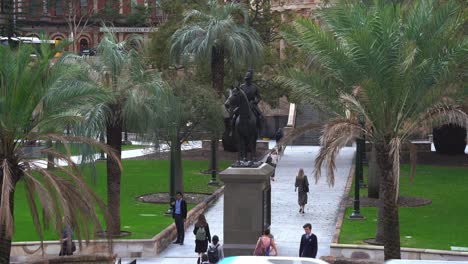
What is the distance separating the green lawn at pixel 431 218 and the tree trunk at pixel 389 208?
3357mm

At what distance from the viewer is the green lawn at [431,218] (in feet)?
72.4

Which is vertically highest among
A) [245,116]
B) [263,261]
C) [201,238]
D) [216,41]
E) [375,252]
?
[216,41]

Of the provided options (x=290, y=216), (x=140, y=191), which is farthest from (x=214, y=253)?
(x=140, y=191)

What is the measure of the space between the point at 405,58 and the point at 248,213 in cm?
549

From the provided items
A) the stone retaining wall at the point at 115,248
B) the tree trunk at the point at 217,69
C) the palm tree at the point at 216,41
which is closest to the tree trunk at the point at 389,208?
the stone retaining wall at the point at 115,248

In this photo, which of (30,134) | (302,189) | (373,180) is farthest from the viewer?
(373,180)

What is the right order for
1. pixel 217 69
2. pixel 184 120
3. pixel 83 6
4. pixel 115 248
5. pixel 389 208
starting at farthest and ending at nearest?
pixel 83 6 < pixel 217 69 < pixel 184 120 < pixel 115 248 < pixel 389 208

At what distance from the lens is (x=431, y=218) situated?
2556 cm

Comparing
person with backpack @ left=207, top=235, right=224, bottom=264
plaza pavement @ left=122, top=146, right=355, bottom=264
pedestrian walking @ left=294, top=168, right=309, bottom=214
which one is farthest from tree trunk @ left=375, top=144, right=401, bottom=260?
pedestrian walking @ left=294, top=168, right=309, bottom=214

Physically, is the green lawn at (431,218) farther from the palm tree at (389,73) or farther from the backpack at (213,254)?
the backpack at (213,254)

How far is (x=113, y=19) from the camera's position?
290 feet

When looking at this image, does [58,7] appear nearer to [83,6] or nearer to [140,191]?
[83,6]

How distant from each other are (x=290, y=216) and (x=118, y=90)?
271 inches

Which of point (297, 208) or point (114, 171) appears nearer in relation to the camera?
point (114, 171)
